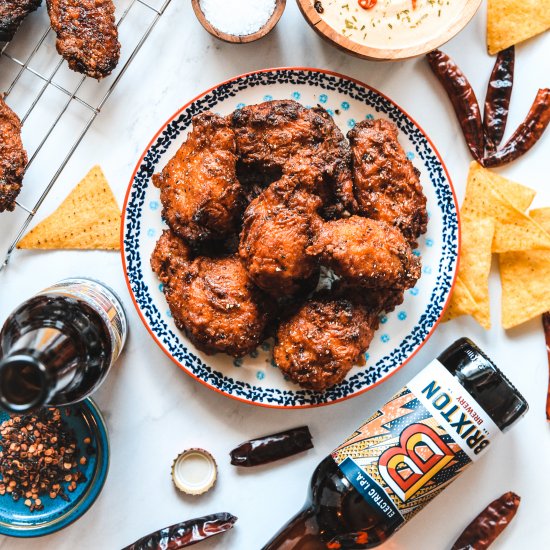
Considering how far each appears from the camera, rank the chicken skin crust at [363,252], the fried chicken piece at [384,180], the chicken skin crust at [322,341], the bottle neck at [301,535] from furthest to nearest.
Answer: the bottle neck at [301,535] → the fried chicken piece at [384,180] → the chicken skin crust at [322,341] → the chicken skin crust at [363,252]

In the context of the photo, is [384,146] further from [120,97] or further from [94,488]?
[94,488]

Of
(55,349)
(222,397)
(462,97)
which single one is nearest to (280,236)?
(55,349)

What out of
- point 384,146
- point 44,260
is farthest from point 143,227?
point 384,146

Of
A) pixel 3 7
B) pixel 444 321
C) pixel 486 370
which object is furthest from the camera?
pixel 444 321

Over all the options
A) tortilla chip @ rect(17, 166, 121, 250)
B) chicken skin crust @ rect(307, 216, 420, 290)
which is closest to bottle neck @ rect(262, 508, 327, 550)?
chicken skin crust @ rect(307, 216, 420, 290)

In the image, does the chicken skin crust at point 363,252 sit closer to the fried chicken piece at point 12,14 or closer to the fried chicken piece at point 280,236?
the fried chicken piece at point 280,236

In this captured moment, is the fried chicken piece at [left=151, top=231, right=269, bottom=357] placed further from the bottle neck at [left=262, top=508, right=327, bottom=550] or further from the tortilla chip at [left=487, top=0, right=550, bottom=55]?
the tortilla chip at [left=487, top=0, right=550, bottom=55]

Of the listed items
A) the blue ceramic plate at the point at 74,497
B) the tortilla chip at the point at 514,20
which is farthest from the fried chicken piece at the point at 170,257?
the tortilla chip at the point at 514,20
